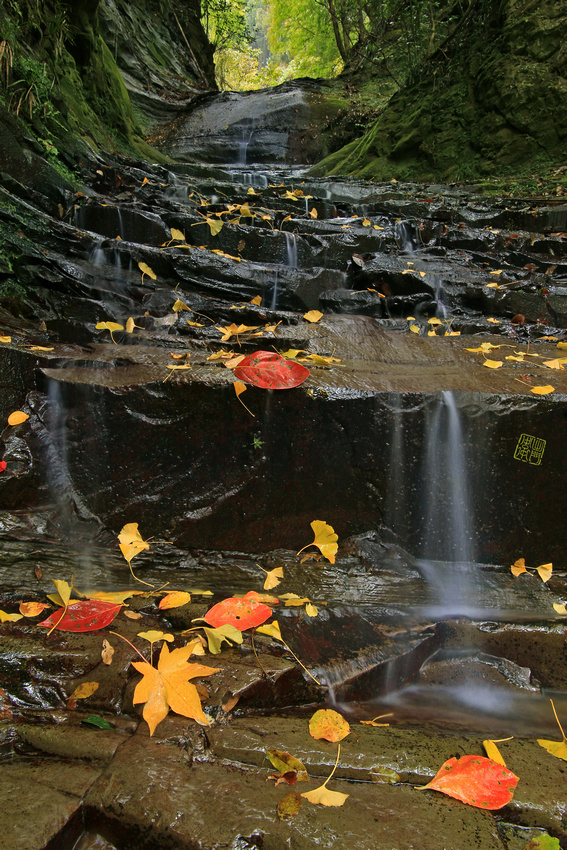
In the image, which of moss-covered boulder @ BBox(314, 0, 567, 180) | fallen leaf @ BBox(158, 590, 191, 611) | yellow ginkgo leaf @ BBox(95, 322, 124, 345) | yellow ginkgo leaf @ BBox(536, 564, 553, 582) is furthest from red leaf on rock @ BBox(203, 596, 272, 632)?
moss-covered boulder @ BBox(314, 0, 567, 180)

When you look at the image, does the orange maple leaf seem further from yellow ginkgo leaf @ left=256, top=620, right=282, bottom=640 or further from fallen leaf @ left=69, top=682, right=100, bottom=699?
yellow ginkgo leaf @ left=256, top=620, right=282, bottom=640

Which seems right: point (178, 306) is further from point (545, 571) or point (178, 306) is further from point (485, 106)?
point (485, 106)

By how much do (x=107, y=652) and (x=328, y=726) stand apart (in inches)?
30.1

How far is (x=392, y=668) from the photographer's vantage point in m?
1.83

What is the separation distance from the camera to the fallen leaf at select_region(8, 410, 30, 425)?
237 cm

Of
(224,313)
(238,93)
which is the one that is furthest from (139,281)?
(238,93)

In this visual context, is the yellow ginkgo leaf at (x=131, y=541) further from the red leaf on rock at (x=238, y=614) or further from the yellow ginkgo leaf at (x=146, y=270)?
the yellow ginkgo leaf at (x=146, y=270)

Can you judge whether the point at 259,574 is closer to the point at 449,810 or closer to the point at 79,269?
the point at 449,810

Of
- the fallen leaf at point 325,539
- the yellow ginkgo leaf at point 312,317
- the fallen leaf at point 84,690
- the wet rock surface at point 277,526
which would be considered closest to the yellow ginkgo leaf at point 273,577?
the wet rock surface at point 277,526

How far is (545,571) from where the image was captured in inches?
94.5

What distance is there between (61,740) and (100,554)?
3.91 feet

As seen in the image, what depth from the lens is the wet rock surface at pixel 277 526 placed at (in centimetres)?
109

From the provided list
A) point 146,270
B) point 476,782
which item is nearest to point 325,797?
point 476,782

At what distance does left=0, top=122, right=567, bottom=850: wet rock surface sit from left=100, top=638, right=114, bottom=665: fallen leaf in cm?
2
